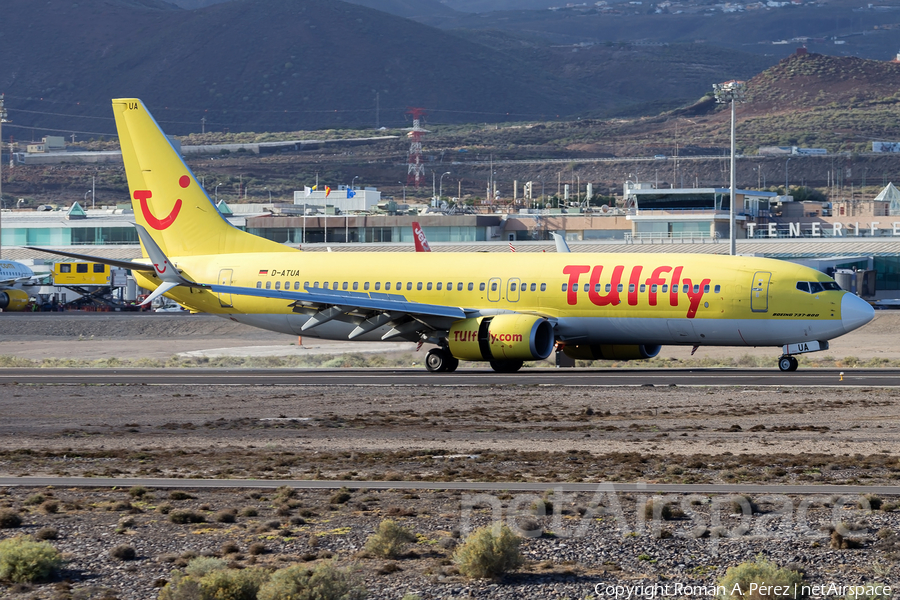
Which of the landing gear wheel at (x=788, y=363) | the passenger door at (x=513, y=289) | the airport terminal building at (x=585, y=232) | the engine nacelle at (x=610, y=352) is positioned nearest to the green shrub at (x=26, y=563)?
the passenger door at (x=513, y=289)

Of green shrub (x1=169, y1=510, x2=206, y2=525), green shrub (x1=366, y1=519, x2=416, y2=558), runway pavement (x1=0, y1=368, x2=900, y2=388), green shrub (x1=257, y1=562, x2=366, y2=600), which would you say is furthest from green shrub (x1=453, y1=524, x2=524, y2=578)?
runway pavement (x1=0, y1=368, x2=900, y2=388)

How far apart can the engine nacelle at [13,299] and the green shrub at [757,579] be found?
91.2 m

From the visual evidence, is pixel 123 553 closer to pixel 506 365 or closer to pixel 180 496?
pixel 180 496

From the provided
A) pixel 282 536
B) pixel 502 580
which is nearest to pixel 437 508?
pixel 282 536

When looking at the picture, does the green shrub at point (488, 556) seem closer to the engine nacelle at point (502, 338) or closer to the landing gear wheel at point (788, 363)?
the engine nacelle at point (502, 338)

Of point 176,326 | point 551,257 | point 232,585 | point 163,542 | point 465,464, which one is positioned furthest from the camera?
point 176,326

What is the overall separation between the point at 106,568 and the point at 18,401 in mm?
21708

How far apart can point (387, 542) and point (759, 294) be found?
28312 millimetres

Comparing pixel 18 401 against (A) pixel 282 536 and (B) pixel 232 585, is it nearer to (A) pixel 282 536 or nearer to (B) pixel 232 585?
(A) pixel 282 536

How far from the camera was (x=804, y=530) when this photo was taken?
52.1ft

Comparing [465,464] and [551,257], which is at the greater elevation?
[551,257]

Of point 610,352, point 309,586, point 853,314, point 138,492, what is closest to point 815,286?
point 853,314

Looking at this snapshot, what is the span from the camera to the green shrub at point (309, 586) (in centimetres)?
1249

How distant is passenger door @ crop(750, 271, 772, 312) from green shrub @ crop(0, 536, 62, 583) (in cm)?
3056
